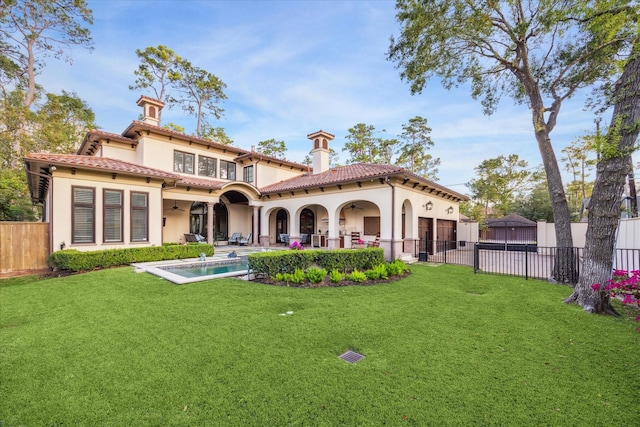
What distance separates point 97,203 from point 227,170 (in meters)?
8.90

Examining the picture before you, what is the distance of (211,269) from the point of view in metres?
10.2

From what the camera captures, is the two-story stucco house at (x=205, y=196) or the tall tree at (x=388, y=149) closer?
the two-story stucco house at (x=205, y=196)

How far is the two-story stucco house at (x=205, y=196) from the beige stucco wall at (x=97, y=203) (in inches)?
1.1

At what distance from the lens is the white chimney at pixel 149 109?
15.3m

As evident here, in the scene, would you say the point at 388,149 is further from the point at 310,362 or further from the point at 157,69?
the point at 310,362

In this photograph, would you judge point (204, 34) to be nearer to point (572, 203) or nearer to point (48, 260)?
point (48, 260)

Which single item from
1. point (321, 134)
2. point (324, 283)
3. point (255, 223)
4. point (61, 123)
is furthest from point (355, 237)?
point (61, 123)

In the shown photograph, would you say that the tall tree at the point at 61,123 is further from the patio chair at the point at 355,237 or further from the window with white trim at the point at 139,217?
the patio chair at the point at 355,237

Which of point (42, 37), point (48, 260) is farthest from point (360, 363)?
point (42, 37)

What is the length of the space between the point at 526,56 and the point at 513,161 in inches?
1073

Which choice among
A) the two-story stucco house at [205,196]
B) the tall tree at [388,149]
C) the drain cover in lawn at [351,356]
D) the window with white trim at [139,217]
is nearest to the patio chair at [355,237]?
the two-story stucco house at [205,196]

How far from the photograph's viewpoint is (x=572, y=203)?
34.9 metres

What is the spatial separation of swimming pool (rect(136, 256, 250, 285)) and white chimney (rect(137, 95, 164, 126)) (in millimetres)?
→ 10037

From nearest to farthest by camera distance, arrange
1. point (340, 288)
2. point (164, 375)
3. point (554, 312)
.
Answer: point (164, 375) → point (554, 312) → point (340, 288)
